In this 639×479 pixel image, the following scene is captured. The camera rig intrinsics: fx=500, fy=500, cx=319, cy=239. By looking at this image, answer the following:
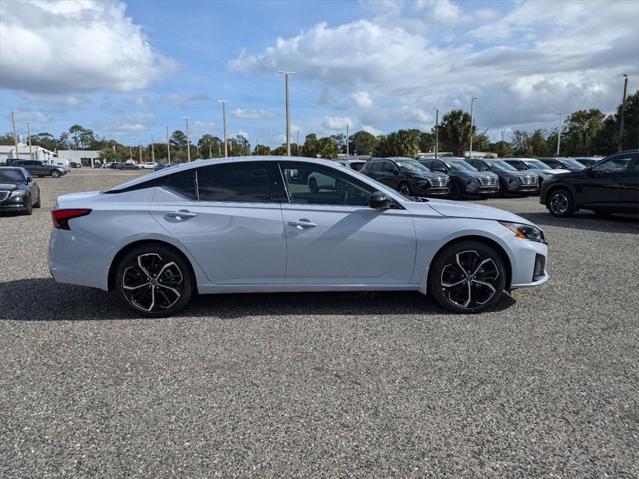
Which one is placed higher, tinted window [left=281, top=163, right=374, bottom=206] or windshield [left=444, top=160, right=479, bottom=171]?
windshield [left=444, top=160, right=479, bottom=171]

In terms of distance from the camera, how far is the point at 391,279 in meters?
4.84

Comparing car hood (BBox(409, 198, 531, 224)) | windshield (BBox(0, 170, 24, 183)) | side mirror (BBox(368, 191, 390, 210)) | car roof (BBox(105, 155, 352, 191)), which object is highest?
car roof (BBox(105, 155, 352, 191))

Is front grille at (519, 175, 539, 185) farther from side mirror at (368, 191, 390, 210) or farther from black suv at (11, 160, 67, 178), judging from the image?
black suv at (11, 160, 67, 178)

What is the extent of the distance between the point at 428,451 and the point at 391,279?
231 centimetres

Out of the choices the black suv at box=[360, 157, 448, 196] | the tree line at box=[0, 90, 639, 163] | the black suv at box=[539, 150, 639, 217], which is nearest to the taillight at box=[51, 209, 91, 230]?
the black suv at box=[539, 150, 639, 217]

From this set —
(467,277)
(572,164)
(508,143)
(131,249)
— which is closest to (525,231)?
(467,277)

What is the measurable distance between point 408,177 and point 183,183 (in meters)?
14.5

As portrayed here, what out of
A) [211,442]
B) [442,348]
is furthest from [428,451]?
[442,348]

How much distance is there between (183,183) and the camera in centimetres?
489

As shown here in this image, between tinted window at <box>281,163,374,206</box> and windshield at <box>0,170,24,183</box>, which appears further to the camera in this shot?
windshield at <box>0,170,24,183</box>

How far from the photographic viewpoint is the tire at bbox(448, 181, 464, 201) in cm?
1953

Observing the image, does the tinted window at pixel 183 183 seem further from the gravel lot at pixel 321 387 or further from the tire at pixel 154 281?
the gravel lot at pixel 321 387

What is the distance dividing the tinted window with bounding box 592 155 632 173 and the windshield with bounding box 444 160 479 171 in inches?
337

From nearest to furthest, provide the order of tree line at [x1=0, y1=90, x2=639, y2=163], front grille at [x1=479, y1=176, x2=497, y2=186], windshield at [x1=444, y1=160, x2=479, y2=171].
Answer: front grille at [x1=479, y1=176, x2=497, y2=186] → windshield at [x1=444, y1=160, x2=479, y2=171] → tree line at [x1=0, y1=90, x2=639, y2=163]
